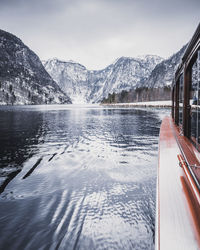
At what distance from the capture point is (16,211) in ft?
11.6

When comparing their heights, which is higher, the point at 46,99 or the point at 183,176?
the point at 46,99

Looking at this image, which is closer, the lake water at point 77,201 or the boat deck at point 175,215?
the boat deck at point 175,215

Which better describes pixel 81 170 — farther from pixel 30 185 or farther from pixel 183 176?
pixel 183 176

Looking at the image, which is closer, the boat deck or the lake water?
the boat deck

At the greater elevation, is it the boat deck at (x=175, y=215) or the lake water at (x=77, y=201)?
the boat deck at (x=175, y=215)

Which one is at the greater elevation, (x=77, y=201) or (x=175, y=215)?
(x=175, y=215)

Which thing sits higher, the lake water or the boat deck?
the boat deck

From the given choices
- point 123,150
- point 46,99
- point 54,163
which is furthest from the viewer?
point 46,99

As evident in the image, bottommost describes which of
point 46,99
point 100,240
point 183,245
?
point 100,240

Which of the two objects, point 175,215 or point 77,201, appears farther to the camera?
point 77,201

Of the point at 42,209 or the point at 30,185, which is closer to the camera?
the point at 42,209

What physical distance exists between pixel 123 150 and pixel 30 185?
4.71 metres

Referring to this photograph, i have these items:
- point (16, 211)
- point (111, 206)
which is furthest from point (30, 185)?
point (111, 206)

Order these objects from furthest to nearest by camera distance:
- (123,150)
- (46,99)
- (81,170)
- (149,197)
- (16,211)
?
(46,99)
(123,150)
(81,170)
(149,197)
(16,211)
